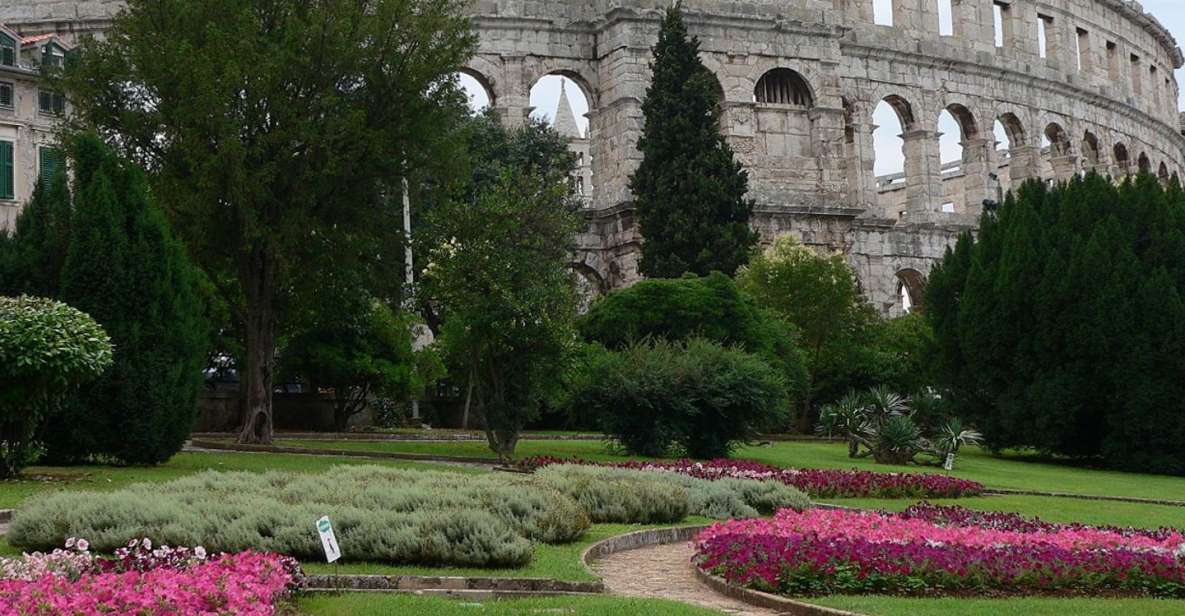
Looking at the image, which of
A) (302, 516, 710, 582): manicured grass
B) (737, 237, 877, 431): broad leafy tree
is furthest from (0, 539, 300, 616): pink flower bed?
(737, 237, 877, 431): broad leafy tree

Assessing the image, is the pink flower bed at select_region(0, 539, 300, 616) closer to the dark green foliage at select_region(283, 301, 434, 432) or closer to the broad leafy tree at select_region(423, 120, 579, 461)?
the broad leafy tree at select_region(423, 120, 579, 461)

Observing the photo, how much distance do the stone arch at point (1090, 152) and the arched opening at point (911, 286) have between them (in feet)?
51.6

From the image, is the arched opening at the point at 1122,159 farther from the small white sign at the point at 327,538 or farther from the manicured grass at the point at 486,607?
the small white sign at the point at 327,538

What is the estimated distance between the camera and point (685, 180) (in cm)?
4778

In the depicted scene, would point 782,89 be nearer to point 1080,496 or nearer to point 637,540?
point 1080,496

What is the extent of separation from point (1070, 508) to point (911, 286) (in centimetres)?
4031

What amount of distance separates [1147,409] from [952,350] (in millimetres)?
6273

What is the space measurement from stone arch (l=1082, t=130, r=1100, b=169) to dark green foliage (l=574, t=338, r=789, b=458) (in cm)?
4768

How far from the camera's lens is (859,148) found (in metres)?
61.6

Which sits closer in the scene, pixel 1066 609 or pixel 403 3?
pixel 1066 609

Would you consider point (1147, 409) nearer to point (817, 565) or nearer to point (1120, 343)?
point (1120, 343)

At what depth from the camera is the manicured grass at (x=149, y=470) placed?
19.0 meters

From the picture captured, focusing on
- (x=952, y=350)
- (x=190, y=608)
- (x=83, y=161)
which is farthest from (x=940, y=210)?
(x=190, y=608)

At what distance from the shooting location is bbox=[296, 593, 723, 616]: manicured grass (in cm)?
1092
